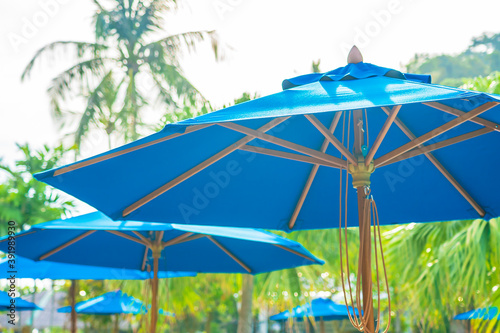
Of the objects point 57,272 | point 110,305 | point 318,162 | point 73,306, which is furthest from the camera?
point 110,305

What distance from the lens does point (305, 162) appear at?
3.30 metres

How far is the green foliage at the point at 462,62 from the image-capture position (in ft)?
Result: 133

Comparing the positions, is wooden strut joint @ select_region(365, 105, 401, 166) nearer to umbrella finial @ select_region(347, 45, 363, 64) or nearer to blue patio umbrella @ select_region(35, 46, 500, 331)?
blue patio umbrella @ select_region(35, 46, 500, 331)

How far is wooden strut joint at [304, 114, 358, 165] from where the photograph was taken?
2329 mm

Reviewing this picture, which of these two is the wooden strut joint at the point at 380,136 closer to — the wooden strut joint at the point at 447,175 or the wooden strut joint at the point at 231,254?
the wooden strut joint at the point at 447,175

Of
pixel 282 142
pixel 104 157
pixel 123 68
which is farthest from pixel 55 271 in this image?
pixel 123 68

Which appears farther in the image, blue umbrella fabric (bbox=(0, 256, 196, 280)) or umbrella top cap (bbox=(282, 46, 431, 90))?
blue umbrella fabric (bbox=(0, 256, 196, 280))

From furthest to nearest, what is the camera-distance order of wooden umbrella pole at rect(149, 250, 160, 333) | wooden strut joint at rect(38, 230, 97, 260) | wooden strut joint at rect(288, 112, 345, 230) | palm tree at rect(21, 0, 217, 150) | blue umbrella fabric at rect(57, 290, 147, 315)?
palm tree at rect(21, 0, 217, 150) < blue umbrella fabric at rect(57, 290, 147, 315) < wooden strut joint at rect(38, 230, 97, 260) < wooden umbrella pole at rect(149, 250, 160, 333) < wooden strut joint at rect(288, 112, 345, 230)

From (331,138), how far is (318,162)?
0.44 meters

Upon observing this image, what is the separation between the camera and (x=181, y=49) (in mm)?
17109

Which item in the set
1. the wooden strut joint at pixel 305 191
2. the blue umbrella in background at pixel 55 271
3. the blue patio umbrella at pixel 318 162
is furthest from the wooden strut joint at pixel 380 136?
the blue umbrella in background at pixel 55 271

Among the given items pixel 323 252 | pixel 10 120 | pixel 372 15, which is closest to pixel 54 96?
pixel 10 120

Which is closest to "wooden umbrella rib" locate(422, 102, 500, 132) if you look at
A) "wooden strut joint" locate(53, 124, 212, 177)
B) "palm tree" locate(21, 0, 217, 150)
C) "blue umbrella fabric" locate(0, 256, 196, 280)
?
"wooden strut joint" locate(53, 124, 212, 177)

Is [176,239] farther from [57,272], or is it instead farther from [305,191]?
[57,272]
